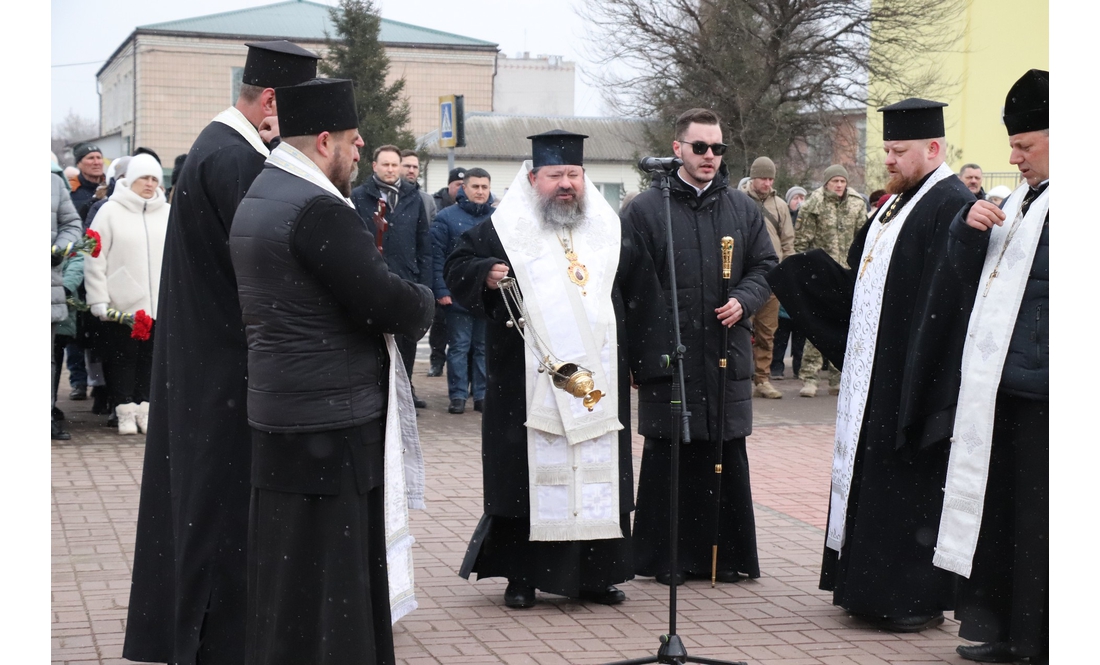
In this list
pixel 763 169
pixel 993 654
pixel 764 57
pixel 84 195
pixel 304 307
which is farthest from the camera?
pixel 764 57

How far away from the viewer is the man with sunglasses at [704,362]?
617 centimetres

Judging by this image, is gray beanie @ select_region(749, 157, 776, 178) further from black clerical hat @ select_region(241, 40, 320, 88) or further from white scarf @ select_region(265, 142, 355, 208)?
white scarf @ select_region(265, 142, 355, 208)

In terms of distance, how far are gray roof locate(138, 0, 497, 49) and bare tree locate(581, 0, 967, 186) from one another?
2634cm

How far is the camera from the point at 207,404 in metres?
4.41

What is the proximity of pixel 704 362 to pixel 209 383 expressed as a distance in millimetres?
2594

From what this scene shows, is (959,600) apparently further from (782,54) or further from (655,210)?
(782,54)

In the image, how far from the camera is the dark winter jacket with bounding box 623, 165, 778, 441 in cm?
617

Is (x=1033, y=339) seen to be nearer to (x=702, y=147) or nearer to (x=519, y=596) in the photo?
(x=702, y=147)

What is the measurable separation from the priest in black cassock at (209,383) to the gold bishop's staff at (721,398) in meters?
2.37

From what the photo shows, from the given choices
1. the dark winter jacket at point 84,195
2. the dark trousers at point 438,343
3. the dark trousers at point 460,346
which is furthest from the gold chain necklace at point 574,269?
the dark trousers at point 438,343

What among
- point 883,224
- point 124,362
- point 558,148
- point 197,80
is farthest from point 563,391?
point 197,80

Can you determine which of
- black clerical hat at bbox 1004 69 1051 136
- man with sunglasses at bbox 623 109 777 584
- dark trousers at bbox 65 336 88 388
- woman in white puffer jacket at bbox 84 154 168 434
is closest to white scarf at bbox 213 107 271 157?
man with sunglasses at bbox 623 109 777 584

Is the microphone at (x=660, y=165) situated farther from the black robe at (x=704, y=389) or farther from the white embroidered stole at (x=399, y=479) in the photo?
the white embroidered stole at (x=399, y=479)

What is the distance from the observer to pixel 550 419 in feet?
18.8
